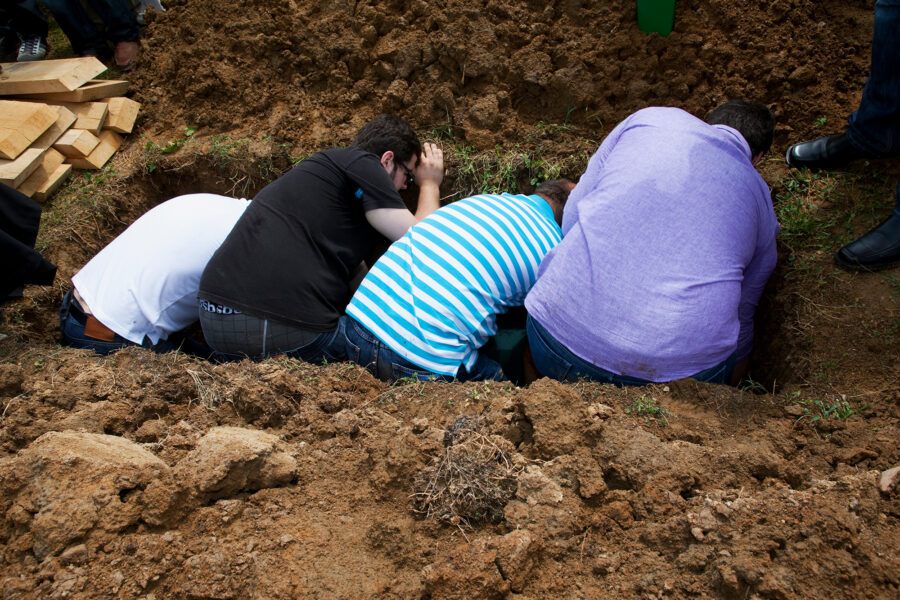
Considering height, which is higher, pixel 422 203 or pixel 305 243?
pixel 305 243

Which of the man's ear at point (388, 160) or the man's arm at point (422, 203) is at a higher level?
the man's ear at point (388, 160)

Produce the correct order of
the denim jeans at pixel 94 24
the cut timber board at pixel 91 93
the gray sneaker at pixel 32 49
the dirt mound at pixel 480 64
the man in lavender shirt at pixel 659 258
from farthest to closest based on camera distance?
Result: the gray sneaker at pixel 32 49
the denim jeans at pixel 94 24
the cut timber board at pixel 91 93
the dirt mound at pixel 480 64
the man in lavender shirt at pixel 659 258

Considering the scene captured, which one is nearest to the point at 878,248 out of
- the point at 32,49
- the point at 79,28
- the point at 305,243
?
the point at 305,243

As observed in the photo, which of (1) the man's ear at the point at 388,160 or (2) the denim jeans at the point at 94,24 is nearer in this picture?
(1) the man's ear at the point at 388,160

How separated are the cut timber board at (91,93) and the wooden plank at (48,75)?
5 cm

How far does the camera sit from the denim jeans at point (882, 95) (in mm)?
2402

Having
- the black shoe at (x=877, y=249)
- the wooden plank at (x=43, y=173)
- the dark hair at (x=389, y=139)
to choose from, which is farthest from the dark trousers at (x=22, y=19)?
the black shoe at (x=877, y=249)

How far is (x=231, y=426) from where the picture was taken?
215cm

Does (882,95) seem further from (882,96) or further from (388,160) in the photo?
(388,160)

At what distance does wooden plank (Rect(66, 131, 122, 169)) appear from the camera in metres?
4.04

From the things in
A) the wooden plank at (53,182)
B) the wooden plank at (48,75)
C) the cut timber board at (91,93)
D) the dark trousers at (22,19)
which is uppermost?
the dark trousers at (22,19)

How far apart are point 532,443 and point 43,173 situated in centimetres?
386

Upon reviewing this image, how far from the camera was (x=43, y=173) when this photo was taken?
3.85 metres

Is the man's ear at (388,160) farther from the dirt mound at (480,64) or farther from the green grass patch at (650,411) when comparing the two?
the green grass patch at (650,411)
